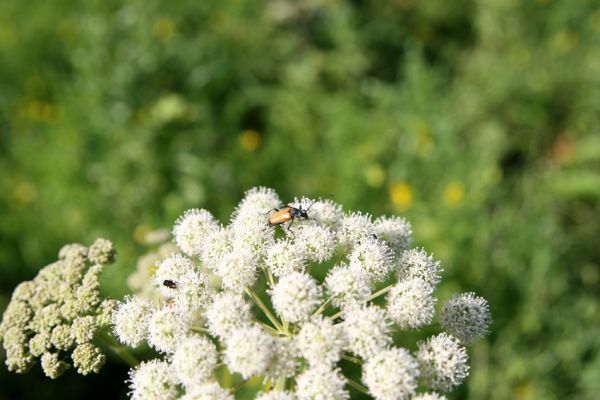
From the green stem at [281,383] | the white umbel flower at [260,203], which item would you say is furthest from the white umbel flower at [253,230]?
the green stem at [281,383]

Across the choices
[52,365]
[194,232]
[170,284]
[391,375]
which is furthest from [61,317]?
[391,375]

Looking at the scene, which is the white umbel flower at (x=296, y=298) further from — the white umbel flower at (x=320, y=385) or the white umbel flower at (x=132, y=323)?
the white umbel flower at (x=132, y=323)

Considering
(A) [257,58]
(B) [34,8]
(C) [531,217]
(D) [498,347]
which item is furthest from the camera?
(B) [34,8]

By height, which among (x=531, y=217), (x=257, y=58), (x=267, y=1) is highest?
(x=267, y=1)

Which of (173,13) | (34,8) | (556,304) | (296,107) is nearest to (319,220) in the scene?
(556,304)

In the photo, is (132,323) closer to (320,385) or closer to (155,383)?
(155,383)

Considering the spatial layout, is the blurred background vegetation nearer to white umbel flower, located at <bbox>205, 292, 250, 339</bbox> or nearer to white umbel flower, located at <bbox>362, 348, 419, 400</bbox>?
white umbel flower, located at <bbox>205, 292, 250, 339</bbox>

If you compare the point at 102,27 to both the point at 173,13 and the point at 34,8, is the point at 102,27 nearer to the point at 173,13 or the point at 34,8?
the point at 173,13
